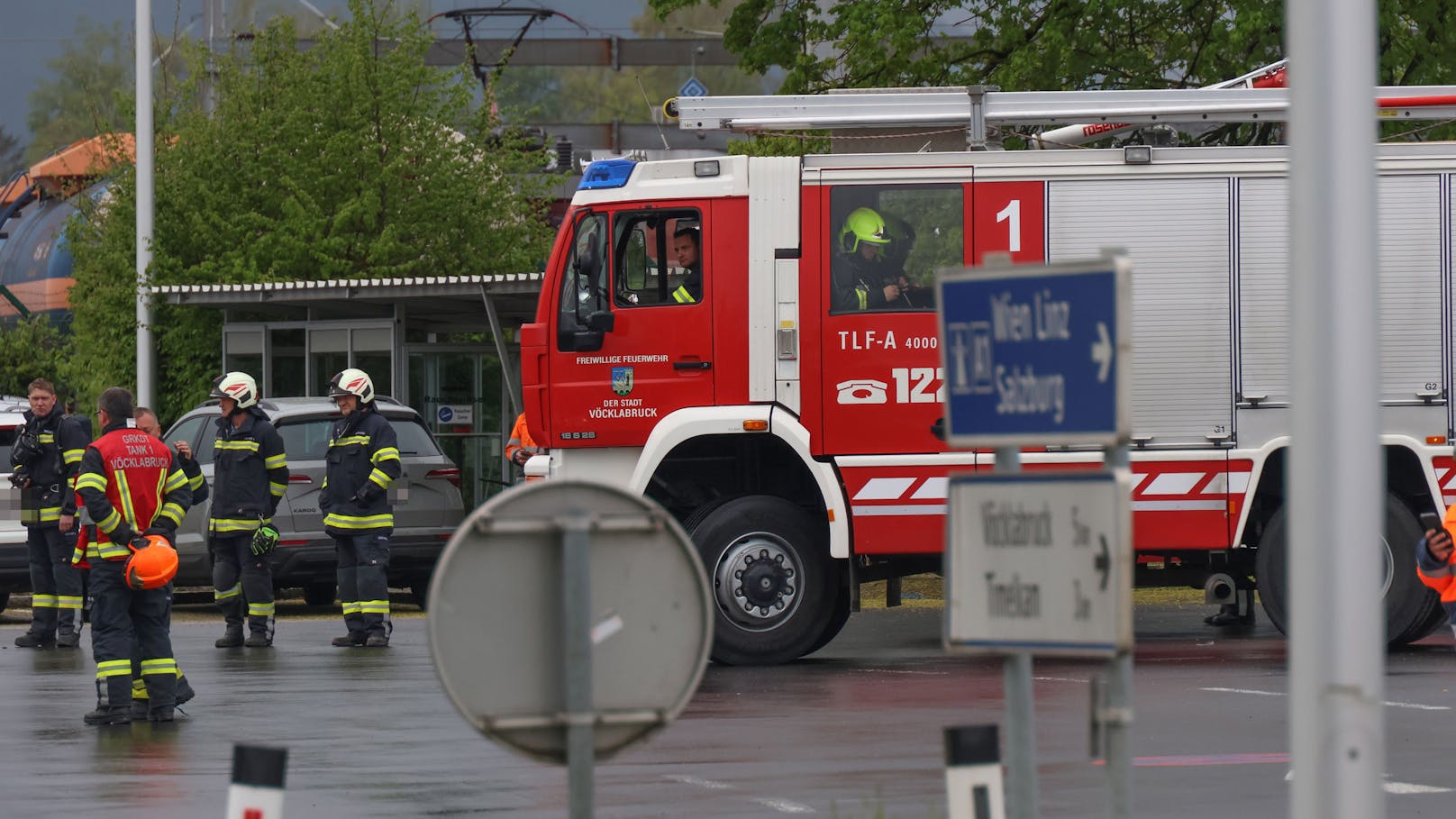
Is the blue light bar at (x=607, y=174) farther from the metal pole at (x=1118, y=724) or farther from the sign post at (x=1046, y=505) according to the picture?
the metal pole at (x=1118, y=724)

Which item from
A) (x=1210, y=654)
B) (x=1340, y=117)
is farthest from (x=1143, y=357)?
(x=1340, y=117)

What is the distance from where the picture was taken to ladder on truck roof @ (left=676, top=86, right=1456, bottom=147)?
14.0m

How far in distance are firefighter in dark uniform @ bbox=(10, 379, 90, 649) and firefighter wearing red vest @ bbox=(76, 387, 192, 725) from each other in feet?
14.1

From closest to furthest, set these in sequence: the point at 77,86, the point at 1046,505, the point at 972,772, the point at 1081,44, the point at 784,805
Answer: the point at 1046,505, the point at 972,772, the point at 784,805, the point at 1081,44, the point at 77,86

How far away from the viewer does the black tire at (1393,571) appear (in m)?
13.2

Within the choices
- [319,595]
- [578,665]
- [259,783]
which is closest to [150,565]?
[259,783]

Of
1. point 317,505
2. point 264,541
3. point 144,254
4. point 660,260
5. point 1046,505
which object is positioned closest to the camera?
point 1046,505

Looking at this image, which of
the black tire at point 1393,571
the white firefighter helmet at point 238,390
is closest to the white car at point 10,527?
the white firefighter helmet at point 238,390

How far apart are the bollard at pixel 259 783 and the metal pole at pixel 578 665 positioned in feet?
1.95

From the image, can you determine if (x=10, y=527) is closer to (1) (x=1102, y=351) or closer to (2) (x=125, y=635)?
(2) (x=125, y=635)

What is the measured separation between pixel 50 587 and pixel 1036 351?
12.8 m

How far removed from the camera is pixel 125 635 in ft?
36.7

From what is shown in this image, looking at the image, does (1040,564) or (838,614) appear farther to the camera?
(838,614)

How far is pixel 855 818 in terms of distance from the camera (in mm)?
7758
